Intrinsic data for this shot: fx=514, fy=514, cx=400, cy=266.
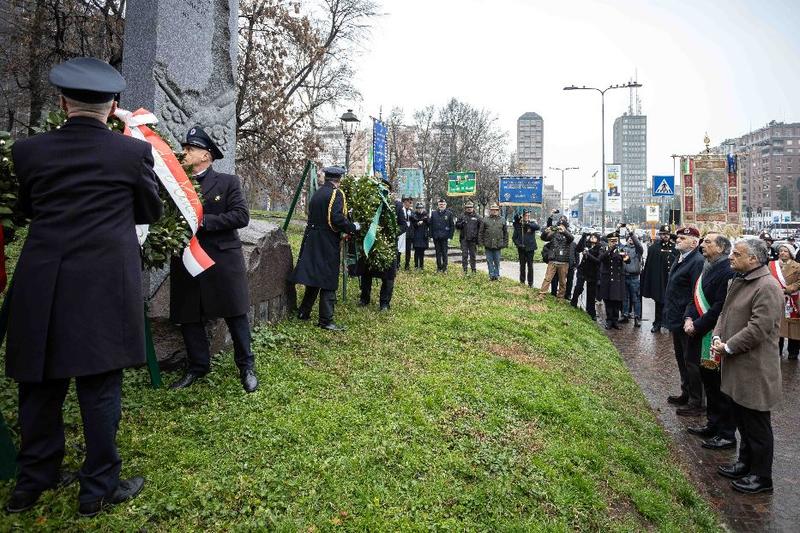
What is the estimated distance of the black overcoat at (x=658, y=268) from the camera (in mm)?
12539

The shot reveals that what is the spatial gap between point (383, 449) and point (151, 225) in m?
2.52

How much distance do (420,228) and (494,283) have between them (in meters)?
2.96

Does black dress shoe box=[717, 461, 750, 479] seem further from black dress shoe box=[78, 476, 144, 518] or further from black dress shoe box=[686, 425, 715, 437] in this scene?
black dress shoe box=[78, 476, 144, 518]

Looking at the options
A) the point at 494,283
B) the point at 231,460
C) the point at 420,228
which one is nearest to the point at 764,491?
the point at 231,460

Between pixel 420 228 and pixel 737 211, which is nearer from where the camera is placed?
pixel 420 228

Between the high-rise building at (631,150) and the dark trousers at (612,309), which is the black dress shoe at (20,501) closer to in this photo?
the dark trousers at (612,309)

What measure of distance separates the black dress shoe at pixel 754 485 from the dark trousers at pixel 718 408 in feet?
3.50

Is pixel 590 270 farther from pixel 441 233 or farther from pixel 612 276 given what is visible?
pixel 441 233

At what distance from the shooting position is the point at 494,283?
46.5 feet

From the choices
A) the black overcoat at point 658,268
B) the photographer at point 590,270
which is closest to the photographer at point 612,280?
the photographer at point 590,270

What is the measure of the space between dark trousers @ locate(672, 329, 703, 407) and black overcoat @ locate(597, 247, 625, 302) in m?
5.25

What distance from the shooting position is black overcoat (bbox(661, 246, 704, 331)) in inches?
264

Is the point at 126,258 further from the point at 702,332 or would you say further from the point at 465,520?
the point at 702,332

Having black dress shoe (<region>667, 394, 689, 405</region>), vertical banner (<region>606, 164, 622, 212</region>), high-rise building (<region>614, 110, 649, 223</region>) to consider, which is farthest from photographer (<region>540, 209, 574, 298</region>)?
high-rise building (<region>614, 110, 649, 223</region>)
